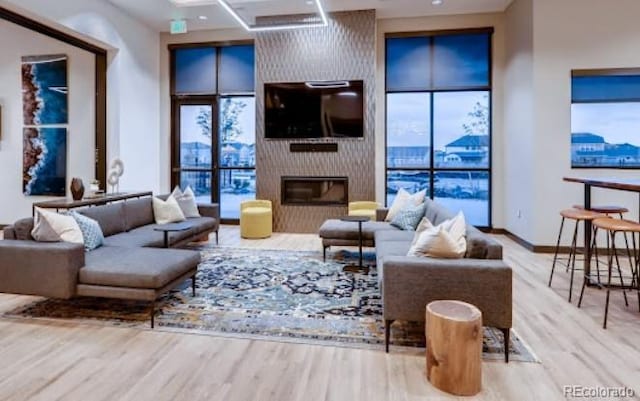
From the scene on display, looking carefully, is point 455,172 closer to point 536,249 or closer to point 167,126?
point 536,249

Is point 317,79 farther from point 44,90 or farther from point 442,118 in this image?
point 44,90

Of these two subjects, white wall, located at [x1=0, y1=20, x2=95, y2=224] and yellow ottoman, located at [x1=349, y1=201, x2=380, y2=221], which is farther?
white wall, located at [x1=0, y1=20, x2=95, y2=224]

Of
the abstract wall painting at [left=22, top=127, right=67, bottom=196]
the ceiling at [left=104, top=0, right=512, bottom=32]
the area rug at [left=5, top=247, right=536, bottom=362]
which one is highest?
the ceiling at [left=104, top=0, right=512, bottom=32]

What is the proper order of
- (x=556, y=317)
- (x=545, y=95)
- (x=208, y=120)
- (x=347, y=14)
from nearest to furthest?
1. (x=556, y=317)
2. (x=545, y=95)
3. (x=347, y=14)
4. (x=208, y=120)

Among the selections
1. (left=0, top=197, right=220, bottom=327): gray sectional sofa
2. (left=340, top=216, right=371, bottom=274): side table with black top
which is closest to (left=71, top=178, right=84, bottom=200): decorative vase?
(left=0, top=197, right=220, bottom=327): gray sectional sofa

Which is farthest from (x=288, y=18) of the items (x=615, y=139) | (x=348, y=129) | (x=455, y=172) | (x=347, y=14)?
(x=615, y=139)

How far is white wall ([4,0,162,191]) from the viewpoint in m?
6.06

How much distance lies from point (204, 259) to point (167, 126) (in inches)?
157

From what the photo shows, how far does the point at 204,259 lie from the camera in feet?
17.2

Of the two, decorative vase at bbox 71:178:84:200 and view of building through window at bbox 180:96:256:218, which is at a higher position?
view of building through window at bbox 180:96:256:218

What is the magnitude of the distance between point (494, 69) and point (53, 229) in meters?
6.91

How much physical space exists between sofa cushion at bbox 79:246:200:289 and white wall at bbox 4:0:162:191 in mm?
3835

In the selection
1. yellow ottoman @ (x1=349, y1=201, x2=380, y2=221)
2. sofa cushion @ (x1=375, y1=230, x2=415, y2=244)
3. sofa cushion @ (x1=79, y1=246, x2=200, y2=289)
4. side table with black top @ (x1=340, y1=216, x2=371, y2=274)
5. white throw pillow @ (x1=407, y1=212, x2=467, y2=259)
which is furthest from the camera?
yellow ottoman @ (x1=349, y1=201, x2=380, y2=221)

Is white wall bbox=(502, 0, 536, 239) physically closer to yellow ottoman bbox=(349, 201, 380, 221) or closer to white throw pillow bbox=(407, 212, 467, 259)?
yellow ottoman bbox=(349, 201, 380, 221)
